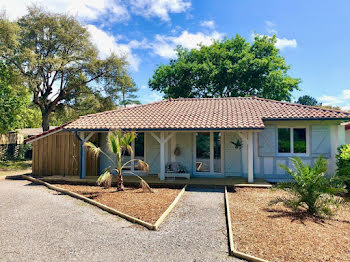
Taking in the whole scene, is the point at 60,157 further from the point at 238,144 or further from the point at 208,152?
the point at 238,144

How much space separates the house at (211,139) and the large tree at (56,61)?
10811 mm

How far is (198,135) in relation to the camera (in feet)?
37.7

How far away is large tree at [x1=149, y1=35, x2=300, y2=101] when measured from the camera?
80.3ft

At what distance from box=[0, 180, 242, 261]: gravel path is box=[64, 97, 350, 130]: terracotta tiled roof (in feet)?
12.4

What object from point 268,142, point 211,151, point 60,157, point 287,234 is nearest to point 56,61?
point 60,157

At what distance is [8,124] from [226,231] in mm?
17689

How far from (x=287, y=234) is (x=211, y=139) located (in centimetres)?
679

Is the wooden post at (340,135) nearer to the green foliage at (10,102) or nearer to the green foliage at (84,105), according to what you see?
→ the green foliage at (10,102)

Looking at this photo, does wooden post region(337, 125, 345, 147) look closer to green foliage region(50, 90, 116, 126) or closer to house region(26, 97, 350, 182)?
house region(26, 97, 350, 182)

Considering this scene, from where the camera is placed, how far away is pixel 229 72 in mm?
24094

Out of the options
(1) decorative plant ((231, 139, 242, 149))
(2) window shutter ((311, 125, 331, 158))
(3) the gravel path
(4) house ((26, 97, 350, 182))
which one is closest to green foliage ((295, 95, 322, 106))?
(4) house ((26, 97, 350, 182))

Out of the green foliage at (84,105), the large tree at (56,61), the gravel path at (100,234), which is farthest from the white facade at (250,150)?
the green foliage at (84,105)

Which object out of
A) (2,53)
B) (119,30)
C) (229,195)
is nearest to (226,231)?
(229,195)

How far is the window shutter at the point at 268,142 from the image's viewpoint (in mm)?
10719
